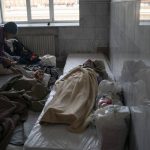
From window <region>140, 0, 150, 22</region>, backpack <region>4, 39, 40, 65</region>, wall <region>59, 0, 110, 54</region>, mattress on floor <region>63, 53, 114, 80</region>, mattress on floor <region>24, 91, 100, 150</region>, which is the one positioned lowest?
mattress on floor <region>24, 91, 100, 150</region>

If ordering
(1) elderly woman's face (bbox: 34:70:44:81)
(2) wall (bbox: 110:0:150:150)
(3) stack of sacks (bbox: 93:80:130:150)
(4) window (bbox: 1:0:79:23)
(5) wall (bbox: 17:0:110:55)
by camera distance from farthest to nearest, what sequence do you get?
(4) window (bbox: 1:0:79:23), (5) wall (bbox: 17:0:110:55), (1) elderly woman's face (bbox: 34:70:44:81), (3) stack of sacks (bbox: 93:80:130:150), (2) wall (bbox: 110:0:150:150)

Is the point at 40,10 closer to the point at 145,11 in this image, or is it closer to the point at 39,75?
the point at 39,75

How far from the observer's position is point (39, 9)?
4.93 m

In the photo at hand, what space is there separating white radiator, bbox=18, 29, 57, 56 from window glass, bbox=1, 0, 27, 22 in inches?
16.1

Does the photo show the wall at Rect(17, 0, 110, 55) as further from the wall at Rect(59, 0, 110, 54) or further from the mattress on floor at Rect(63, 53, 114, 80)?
the mattress on floor at Rect(63, 53, 114, 80)

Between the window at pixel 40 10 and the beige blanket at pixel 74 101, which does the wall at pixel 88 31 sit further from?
the beige blanket at pixel 74 101

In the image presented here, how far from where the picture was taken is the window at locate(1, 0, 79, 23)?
193 inches

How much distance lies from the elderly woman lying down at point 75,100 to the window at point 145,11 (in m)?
0.96

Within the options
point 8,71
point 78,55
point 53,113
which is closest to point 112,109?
Answer: point 53,113

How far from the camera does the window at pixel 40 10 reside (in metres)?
4.90

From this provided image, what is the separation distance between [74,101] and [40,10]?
2.97m

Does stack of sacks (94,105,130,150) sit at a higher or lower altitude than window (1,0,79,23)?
lower

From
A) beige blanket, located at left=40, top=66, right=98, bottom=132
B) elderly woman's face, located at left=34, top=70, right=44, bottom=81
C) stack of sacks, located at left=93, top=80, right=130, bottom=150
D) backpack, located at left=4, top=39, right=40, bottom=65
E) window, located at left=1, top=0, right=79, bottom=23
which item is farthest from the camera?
window, located at left=1, top=0, right=79, bottom=23

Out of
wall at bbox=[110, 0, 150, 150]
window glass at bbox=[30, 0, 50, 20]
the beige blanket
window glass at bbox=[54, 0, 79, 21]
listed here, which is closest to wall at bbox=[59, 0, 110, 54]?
window glass at bbox=[54, 0, 79, 21]
